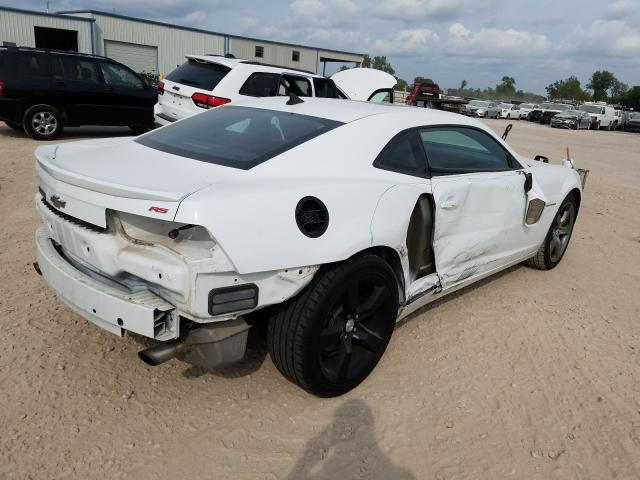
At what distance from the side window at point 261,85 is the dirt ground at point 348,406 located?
523 centimetres

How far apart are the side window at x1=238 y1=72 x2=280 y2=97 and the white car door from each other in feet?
17.6

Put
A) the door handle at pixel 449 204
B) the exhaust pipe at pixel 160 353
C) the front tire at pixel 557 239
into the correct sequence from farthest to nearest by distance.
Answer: the front tire at pixel 557 239 → the door handle at pixel 449 204 → the exhaust pipe at pixel 160 353

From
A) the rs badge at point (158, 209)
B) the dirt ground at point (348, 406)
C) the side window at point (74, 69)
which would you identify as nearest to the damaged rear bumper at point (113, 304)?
the rs badge at point (158, 209)

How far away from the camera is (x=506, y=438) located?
269 centimetres

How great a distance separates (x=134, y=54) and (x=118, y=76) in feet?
84.5

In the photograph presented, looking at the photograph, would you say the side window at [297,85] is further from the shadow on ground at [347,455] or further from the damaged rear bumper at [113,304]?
the shadow on ground at [347,455]

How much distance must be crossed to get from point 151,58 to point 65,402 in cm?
3541

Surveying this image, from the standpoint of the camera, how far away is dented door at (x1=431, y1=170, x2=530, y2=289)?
3.31 m

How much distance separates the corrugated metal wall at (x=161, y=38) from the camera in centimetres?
3208

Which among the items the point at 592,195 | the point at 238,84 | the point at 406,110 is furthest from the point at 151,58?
the point at 406,110

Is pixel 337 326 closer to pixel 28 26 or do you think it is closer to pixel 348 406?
pixel 348 406

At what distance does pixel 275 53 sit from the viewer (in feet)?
139

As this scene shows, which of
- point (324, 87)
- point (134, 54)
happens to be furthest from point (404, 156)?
point (134, 54)

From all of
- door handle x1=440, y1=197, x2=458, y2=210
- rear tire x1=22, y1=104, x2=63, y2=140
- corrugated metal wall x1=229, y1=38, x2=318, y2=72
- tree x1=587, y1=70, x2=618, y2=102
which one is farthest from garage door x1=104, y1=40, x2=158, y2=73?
tree x1=587, y1=70, x2=618, y2=102
